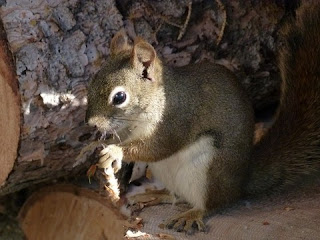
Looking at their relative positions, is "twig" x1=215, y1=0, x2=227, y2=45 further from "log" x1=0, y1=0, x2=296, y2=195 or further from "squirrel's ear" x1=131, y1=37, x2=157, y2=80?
"squirrel's ear" x1=131, y1=37, x2=157, y2=80

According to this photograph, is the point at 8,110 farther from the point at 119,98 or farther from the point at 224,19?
the point at 224,19

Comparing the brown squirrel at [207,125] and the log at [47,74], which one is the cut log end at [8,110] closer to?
the log at [47,74]

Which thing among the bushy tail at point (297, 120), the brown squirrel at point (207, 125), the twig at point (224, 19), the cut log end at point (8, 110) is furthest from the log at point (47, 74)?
the bushy tail at point (297, 120)

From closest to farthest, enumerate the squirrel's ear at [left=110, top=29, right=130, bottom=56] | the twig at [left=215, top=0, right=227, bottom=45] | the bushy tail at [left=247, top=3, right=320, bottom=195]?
the squirrel's ear at [left=110, top=29, right=130, bottom=56] < the bushy tail at [left=247, top=3, right=320, bottom=195] < the twig at [left=215, top=0, right=227, bottom=45]

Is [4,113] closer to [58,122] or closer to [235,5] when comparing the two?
[58,122]

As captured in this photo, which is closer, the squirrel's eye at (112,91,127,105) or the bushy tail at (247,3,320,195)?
the squirrel's eye at (112,91,127,105)

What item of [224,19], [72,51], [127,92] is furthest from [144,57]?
[224,19]

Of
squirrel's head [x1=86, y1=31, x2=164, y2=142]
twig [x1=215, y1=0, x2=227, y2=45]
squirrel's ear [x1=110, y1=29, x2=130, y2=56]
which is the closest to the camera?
squirrel's head [x1=86, y1=31, x2=164, y2=142]

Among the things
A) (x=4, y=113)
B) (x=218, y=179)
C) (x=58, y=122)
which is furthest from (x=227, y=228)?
(x=4, y=113)

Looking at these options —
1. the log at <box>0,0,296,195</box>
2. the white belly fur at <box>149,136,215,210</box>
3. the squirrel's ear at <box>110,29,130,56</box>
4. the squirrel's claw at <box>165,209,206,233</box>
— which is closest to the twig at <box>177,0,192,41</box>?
the log at <box>0,0,296,195</box>
